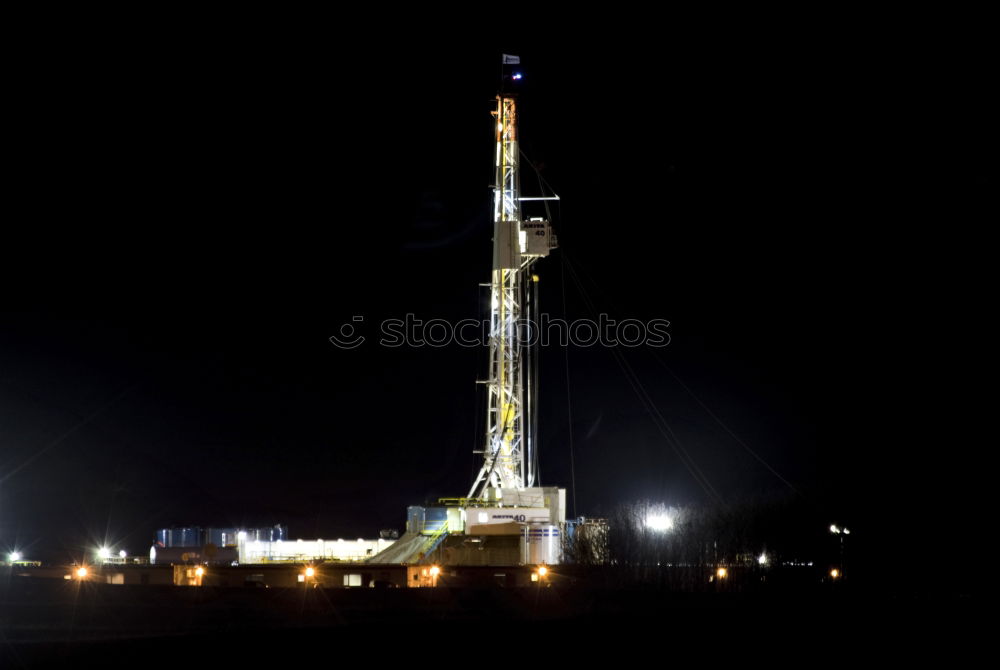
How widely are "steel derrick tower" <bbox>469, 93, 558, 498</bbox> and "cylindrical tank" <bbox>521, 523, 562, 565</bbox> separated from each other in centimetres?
216

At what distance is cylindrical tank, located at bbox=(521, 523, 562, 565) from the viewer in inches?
931

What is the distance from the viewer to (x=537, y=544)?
23.8 m

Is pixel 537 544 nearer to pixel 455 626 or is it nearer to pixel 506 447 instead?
pixel 506 447

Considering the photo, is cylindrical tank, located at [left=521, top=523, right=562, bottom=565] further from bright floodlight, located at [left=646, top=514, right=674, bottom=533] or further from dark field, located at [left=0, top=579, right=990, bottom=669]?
dark field, located at [left=0, top=579, right=990, bottom=669]

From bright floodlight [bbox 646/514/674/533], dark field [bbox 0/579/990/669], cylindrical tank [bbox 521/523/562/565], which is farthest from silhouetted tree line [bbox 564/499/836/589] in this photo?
dark field [bbox 0/579/990/669]

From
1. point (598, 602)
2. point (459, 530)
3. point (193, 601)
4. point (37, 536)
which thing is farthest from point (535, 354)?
point (37, 536)

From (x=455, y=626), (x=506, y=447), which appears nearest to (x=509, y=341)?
(x=506, y=447)

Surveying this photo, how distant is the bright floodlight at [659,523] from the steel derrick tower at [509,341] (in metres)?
3.18

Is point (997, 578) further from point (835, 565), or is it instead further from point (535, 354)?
point (535, 354)

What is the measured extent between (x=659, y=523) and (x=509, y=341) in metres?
5.90

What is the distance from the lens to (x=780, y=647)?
46.8ft

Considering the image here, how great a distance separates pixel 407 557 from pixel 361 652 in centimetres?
1073

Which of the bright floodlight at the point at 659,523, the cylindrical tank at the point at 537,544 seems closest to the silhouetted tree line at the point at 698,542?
the bright floodlight at the point at 659,523

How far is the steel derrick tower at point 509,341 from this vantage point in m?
26.0
